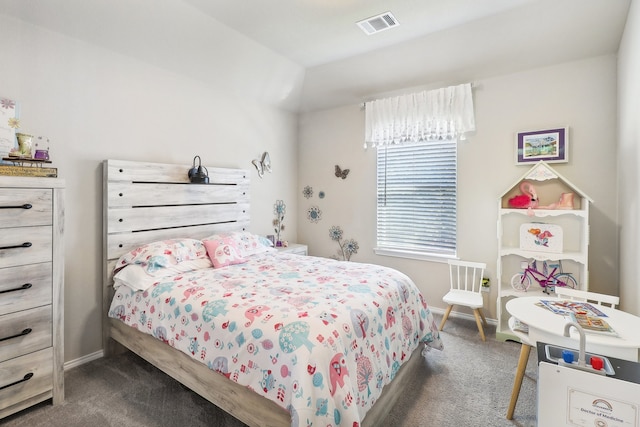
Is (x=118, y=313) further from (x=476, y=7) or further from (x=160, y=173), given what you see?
(x=476, y=7)

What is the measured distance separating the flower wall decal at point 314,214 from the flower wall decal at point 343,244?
0.26 meters

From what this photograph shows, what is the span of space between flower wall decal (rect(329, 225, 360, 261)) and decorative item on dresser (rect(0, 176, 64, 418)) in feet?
9.77

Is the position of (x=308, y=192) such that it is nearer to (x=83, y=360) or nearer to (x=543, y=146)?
(x=543, y=146)

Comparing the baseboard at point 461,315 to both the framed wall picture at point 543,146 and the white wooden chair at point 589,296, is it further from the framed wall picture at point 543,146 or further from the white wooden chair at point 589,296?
the framed wall picture at point 543,146

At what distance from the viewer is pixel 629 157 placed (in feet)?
7.36

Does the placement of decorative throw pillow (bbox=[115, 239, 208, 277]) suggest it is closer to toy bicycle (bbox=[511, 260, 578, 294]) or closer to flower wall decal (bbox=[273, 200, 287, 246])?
flower wall decal (bbox=[273, 200, 287, 246])

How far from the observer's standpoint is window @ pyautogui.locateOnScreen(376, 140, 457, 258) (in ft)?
11.7

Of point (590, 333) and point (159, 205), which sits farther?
point (159, 205)

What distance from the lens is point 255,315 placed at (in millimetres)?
1692

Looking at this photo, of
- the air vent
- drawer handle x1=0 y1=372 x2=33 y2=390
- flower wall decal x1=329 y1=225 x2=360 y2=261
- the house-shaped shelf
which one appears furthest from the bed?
the air vent

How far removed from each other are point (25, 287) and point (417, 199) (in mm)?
3516

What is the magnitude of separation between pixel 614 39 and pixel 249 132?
3538 millimetres

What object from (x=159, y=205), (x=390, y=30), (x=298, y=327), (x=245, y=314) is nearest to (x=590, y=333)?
(x=298, y=327)

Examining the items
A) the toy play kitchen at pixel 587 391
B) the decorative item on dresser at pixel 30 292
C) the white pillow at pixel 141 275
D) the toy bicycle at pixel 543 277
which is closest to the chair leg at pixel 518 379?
the toy play kitchen at pixel 587 391
